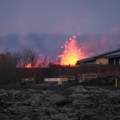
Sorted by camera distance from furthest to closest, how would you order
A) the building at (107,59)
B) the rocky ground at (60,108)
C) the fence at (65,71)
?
the building at (107,59) → the fence at (65,71) → the rocky ground at (60,108)

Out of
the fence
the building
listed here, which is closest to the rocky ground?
the fence

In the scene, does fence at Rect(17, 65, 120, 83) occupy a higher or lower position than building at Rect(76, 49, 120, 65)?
lower

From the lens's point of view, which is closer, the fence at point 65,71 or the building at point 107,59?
the fence at point 65,71

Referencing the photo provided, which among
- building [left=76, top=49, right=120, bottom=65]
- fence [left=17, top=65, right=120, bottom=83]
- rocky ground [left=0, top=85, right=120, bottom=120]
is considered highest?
building [left=76, top=49, right=120, bottom=65]

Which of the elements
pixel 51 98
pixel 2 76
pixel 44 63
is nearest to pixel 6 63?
pixel 2 76

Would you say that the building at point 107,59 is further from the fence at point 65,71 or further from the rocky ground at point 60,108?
the rocky ground at point 60,108

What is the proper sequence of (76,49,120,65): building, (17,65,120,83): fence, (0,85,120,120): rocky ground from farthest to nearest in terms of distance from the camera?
1. (76,49,120,65): building
2. (17,65,120,83): fence
3. (0,85,120,120): rocky ground

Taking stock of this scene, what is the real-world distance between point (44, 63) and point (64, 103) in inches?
2199

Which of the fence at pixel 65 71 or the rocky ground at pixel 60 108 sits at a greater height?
the fence at pixel 65 71

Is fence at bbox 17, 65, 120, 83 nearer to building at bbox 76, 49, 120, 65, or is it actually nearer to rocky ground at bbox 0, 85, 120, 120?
building at bbox 76, 49, 120, 65

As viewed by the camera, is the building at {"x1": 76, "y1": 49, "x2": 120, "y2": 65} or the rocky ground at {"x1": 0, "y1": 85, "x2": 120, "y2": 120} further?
the building at {"x1": 76, "y1": 49, "x2": 120, "y2": 65}

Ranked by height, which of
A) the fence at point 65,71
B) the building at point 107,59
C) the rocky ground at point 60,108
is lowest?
the rocky ground at point 60,108

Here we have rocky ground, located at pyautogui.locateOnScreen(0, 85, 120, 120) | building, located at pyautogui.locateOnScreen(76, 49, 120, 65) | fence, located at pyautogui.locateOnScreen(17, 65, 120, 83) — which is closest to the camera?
rocky ground, located at pyautogui.locateOnScreen(0, 85, 120, 120)

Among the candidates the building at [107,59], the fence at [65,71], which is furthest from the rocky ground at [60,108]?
the building at [107,59]
